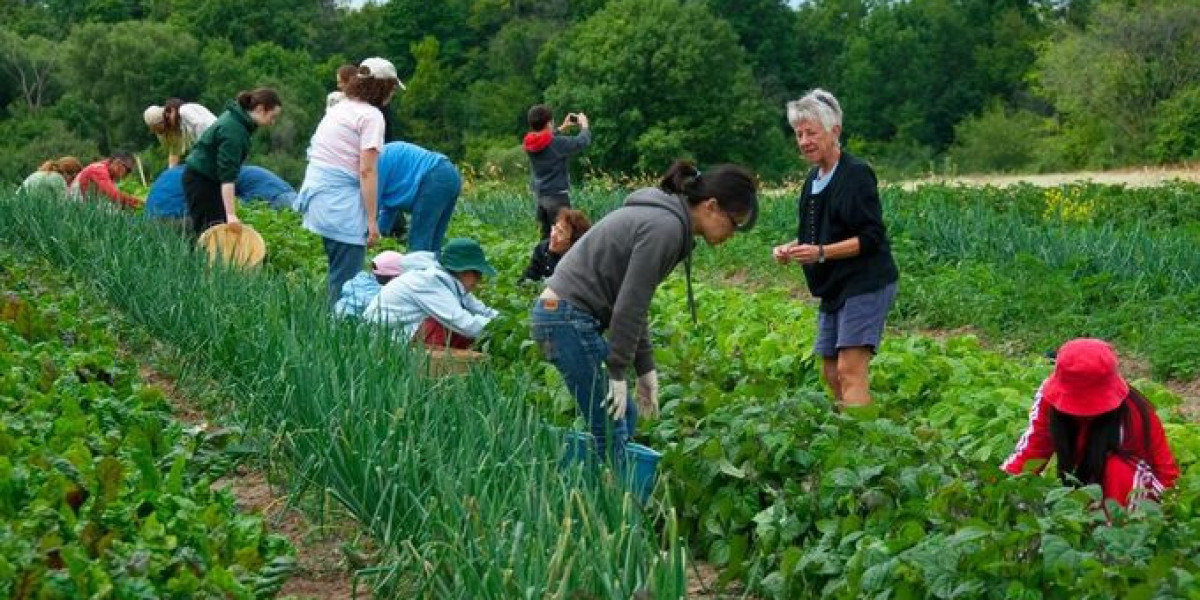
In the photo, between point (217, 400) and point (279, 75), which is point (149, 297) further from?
point (279, 75)

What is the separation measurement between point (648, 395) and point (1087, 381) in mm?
1367

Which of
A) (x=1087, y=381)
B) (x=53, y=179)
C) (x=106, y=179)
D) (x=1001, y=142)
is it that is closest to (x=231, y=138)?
(x=106, y=179)

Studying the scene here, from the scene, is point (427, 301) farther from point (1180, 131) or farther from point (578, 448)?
point (1180, 131)

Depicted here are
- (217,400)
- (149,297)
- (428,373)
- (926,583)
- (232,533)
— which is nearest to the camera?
(926,583)

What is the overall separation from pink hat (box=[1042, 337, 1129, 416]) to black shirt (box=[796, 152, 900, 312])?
1319 mm

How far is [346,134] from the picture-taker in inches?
281

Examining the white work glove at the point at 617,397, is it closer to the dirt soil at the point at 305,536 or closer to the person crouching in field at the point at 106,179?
the dirt soil at the point at 305,536

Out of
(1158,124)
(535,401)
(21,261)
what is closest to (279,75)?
(1158,124)

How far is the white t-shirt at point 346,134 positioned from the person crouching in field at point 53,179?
276cm

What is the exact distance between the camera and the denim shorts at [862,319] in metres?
5.21

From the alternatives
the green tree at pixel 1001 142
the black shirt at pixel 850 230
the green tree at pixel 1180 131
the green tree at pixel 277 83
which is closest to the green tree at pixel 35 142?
the green tree at pixel 277 83

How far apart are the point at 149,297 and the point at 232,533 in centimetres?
256

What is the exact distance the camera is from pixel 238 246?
811 cm

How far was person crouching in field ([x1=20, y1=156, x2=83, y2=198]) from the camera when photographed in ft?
31.0
